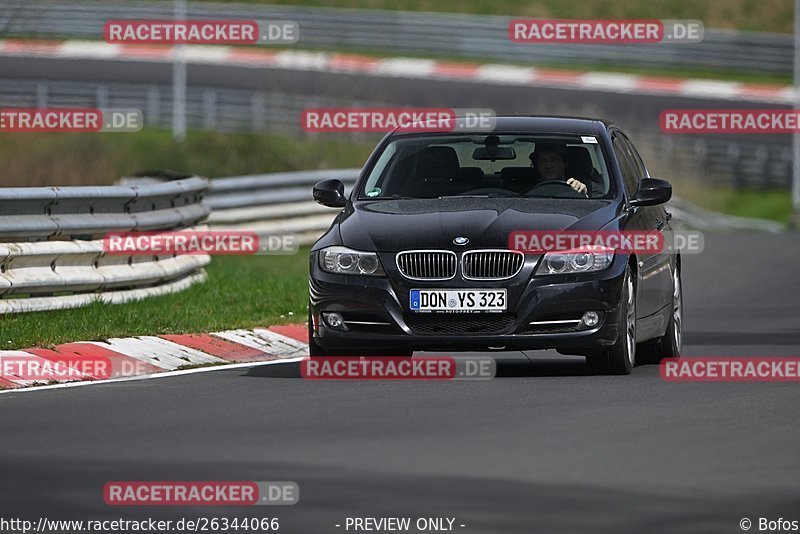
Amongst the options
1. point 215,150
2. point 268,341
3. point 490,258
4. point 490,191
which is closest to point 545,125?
point 490,191

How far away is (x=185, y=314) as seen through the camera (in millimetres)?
15719

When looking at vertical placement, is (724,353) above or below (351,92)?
below

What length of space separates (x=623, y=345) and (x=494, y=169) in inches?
65.8

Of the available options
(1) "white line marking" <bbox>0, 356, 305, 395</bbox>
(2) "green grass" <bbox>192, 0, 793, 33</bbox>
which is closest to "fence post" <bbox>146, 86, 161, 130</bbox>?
(2) "green grass" <bbox>192, 0, 793, 33</bbox>

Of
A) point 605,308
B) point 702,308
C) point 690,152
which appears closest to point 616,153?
point 605,308

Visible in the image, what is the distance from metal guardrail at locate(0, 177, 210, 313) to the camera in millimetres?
14914

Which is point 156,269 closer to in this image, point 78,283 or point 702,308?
point 78,283

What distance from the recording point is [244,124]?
43.9 metres

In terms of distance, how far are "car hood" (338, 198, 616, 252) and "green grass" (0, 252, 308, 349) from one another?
212 cm

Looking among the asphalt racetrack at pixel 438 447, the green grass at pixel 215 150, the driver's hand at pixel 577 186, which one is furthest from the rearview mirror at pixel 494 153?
the green grass at pixel 215 150

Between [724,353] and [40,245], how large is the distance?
4.87 m

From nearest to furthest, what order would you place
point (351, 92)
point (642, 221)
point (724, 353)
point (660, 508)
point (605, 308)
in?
1. point (660, 508)
2. point (605, 308)
3. point (642, 221)
4. point (724, 353)
5. point (351, 92)

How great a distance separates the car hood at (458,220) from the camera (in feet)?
41.2

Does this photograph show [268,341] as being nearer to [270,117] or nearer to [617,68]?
[270,117]
